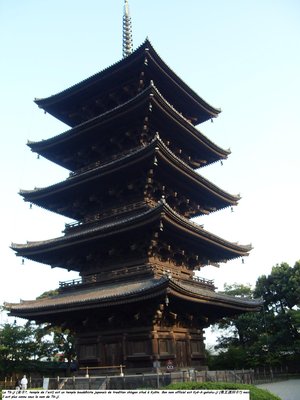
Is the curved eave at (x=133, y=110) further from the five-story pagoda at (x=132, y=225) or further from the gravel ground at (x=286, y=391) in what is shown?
the gravel ground at (x=286, y=391)

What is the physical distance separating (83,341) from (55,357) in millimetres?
25811

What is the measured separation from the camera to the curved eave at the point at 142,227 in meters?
21.0

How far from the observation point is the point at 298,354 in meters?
41.8

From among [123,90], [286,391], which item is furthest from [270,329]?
[123,90]

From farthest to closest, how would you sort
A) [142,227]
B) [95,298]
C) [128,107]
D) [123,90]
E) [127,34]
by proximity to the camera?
[127,34] < [123,90] < [128,107] < [142,227] < [95,298]

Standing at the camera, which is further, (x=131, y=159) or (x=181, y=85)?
(x=181, y=85)

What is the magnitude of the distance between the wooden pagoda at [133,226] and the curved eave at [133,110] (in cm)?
7

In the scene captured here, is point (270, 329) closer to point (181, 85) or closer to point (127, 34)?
point (181, 85)

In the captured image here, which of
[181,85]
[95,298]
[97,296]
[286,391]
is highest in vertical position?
[181,85]

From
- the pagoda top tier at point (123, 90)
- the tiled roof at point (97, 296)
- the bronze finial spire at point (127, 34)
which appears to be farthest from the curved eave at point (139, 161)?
the bronze finial spire at point (127, 34)

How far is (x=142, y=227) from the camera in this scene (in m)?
21.9

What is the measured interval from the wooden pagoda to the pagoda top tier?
80 mm

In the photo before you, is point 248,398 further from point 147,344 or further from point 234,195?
point 234,195

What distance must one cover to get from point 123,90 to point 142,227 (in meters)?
10.9
